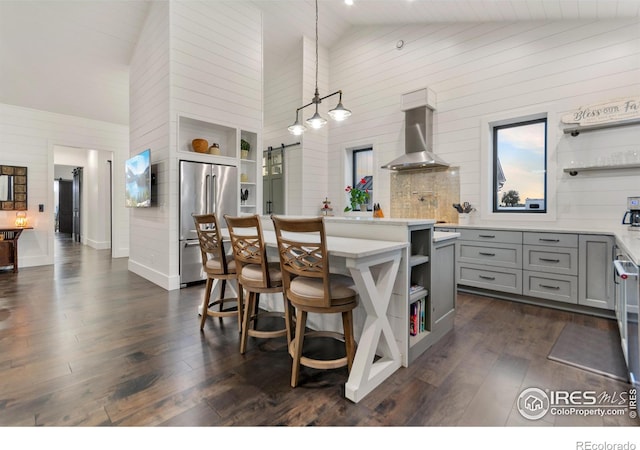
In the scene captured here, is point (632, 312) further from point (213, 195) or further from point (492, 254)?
point (213, 195)

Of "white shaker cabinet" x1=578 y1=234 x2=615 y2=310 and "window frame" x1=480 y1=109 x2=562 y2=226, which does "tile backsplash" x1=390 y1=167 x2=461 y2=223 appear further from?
"white shaker cabinet" x1=578 y1=234 x2=615 y2=310

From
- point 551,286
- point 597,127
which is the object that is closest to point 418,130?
point 597,127

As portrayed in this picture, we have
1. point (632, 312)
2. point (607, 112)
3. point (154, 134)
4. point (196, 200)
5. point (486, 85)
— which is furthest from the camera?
point (154, 134)

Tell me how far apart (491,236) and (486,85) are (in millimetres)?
2131

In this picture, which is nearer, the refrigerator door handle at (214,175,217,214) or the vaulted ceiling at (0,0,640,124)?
the vaulted ceiling at (0,0,640,124)

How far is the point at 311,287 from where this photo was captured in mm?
1909

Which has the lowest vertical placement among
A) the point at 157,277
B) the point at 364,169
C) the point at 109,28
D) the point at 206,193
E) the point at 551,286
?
the point at 157,277

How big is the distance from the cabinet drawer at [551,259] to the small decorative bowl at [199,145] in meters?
4.36

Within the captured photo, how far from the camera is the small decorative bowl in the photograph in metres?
4.49

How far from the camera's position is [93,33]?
187 inches

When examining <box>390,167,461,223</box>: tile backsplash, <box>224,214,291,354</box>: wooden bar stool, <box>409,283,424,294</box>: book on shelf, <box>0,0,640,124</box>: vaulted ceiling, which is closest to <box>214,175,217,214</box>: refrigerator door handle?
<box>224,214,291,354</box>: wooden bar stool

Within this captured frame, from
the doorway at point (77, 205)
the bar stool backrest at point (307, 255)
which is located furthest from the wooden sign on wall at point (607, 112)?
the doorway at point (77, 205)

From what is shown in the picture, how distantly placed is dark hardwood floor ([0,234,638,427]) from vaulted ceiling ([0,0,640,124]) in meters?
3.65

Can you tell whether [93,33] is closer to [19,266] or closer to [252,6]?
[252,6]
